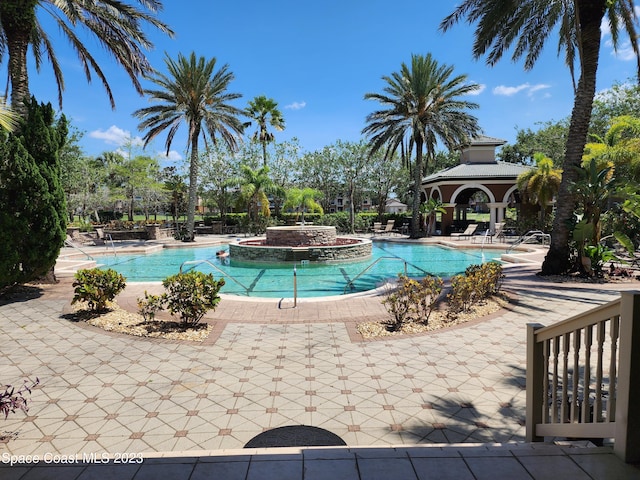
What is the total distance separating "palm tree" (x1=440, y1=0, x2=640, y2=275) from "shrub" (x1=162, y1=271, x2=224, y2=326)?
34.7 ft

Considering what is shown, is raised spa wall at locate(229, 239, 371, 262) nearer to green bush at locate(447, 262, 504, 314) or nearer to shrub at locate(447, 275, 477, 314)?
green bush at locate(447, 262, 504, 314)

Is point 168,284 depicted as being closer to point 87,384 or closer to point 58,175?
point 87,384

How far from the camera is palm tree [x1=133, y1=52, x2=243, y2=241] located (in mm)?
23016

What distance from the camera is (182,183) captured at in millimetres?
39719

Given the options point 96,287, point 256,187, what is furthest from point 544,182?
point 96,287

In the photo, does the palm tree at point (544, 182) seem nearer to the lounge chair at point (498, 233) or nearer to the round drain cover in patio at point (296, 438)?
the lounge chair at point (498, 233)

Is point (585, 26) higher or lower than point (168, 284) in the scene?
higher

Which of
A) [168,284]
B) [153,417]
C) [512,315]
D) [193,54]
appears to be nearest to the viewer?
[153,417]

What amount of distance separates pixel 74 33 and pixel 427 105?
64.1 feet

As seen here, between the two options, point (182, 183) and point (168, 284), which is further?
point (182, 183)

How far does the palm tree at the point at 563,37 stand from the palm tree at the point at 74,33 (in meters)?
11.3

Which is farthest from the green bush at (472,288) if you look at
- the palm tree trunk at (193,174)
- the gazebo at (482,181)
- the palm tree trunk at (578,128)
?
the gazebo at (482,181)

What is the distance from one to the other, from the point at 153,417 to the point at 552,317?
7.32m

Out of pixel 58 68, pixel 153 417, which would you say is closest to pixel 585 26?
pixel 153 417
